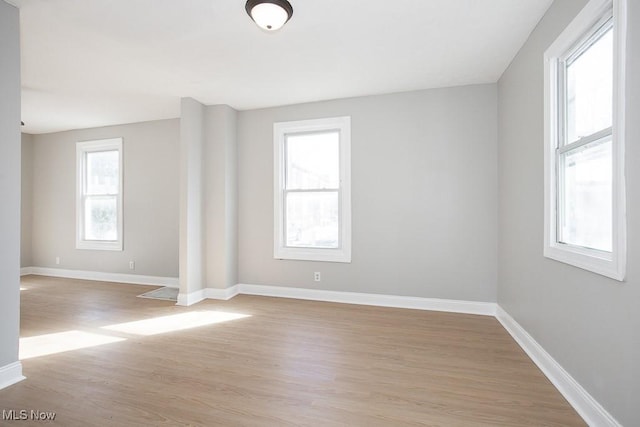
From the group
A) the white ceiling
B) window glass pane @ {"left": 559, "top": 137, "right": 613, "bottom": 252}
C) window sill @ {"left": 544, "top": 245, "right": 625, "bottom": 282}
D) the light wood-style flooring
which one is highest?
the white ceiling

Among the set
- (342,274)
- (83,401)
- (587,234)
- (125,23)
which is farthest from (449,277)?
(125,23)

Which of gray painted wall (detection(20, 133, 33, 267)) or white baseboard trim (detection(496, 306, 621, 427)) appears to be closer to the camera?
white baseboard trim (detection(496, 306, 621, 427))

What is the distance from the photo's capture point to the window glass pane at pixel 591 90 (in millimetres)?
1708

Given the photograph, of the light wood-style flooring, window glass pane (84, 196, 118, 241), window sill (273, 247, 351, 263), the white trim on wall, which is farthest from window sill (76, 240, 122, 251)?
window sill (273, 247, 351, 263)

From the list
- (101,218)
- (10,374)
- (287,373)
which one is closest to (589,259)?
(287,373)

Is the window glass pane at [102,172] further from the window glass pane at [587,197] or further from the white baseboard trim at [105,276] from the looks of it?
the window glass pane at [587,197]

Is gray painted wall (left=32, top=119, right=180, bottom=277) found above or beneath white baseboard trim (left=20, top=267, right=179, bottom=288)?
above

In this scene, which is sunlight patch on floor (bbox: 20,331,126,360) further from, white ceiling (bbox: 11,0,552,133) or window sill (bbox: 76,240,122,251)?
white ceiling (bbox: 11,0,552,133)

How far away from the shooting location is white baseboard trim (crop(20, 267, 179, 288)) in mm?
5113

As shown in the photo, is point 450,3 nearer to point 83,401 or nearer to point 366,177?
point 366,177

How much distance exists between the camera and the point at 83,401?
1966mm

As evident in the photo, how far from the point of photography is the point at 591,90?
6.18 ft

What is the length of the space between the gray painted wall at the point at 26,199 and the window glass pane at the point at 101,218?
136 cm

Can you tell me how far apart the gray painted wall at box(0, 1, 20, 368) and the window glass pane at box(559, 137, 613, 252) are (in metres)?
3.79
